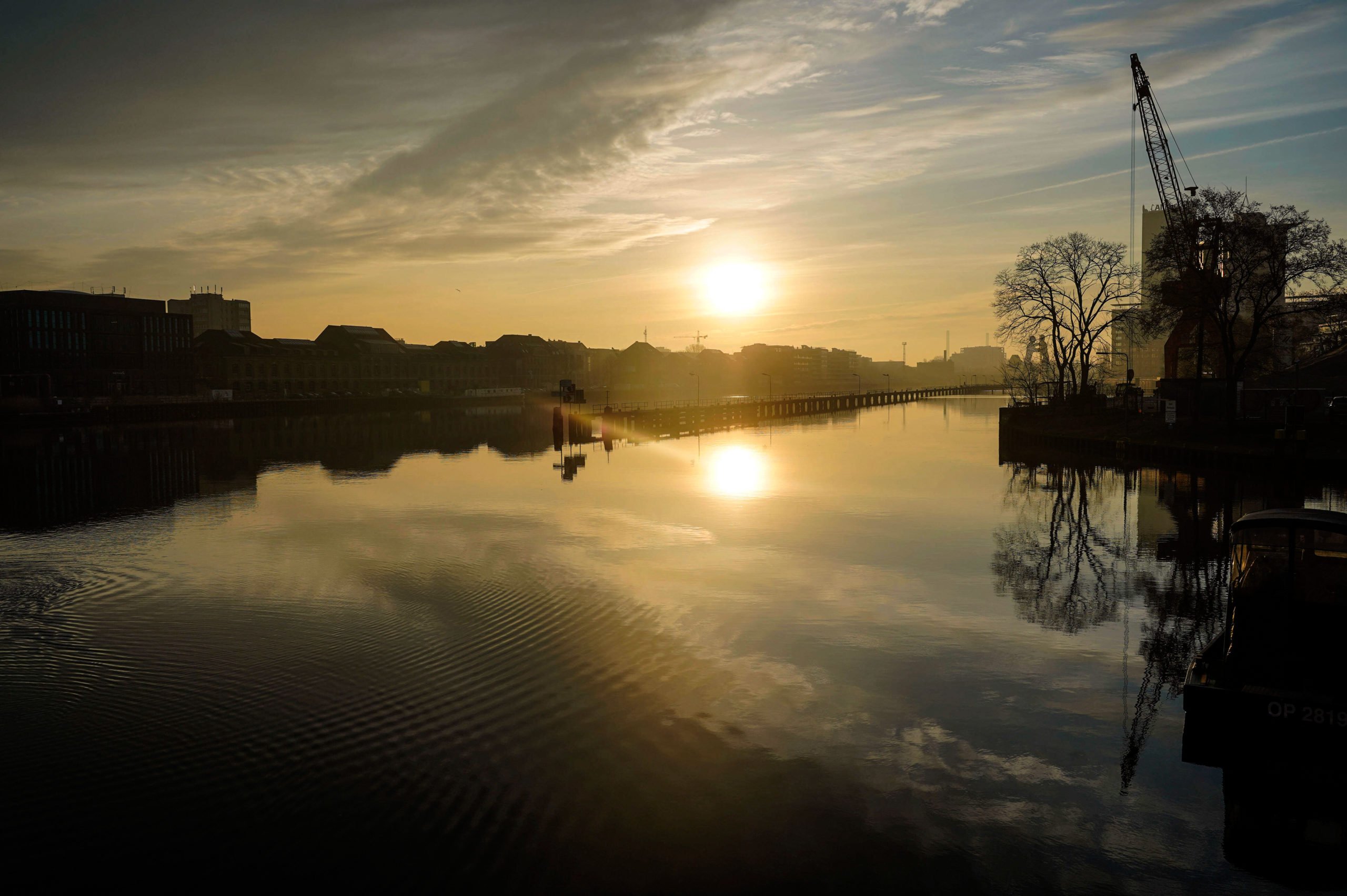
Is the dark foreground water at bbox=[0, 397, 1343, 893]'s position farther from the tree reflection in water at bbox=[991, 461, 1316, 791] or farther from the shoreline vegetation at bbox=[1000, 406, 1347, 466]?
the shoreline vegetation at bbox=[1000, 406, 1347, 466]

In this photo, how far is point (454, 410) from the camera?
15062 centimetres

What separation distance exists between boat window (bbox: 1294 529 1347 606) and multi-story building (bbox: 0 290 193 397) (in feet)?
451

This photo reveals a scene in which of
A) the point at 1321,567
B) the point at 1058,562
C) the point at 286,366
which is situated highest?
the point at 286,366

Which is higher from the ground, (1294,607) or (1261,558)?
(1261,558)

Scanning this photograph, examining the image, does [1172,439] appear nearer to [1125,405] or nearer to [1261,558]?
[1125,405]

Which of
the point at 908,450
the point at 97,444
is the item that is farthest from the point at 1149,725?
the point at 97,444

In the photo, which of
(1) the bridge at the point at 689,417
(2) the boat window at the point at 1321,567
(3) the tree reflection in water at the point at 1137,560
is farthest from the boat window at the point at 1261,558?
(1) the bridge at the point at 689,417

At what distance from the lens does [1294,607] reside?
40.9 ft

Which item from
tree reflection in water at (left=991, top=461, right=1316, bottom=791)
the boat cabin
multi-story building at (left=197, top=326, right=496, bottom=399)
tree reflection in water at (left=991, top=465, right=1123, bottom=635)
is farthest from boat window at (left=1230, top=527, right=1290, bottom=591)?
multi-story building at (left=197, top=326, right=496, bottom=399)

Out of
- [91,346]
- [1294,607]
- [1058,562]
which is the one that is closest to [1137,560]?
[1058,562]

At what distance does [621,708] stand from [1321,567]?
1088 cm

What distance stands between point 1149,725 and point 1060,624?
5.85 meters

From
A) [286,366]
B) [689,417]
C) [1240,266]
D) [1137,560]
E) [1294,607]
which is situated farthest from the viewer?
[286,366]

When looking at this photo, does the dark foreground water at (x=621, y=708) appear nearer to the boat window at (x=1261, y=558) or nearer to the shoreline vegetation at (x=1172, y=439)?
the boat window at (x=1261, y=558)
